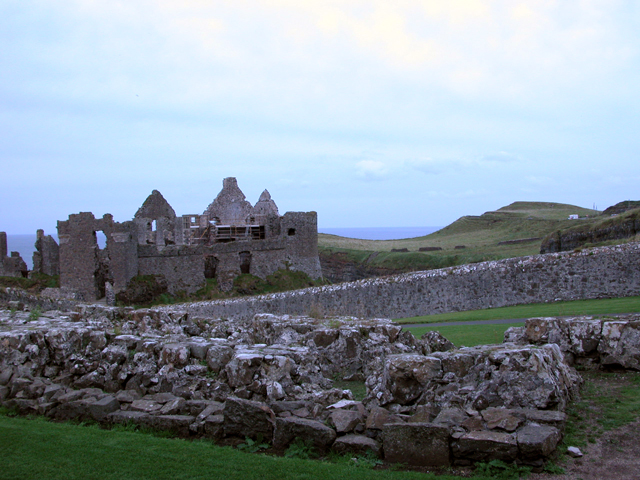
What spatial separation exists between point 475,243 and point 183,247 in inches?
1551

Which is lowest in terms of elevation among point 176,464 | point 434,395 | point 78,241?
point 176,464

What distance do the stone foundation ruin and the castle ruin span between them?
848 inches

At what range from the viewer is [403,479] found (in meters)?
6.00

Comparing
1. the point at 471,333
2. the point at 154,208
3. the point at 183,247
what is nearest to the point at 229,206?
the point at 154,208

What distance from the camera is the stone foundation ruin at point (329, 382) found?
6.61 meters

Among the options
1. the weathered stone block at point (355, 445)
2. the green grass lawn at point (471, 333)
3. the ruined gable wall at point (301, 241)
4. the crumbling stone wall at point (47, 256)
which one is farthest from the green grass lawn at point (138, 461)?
the crumbling stone wall at point (47, 256)

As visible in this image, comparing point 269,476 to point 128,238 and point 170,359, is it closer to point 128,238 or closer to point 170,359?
point 170,359

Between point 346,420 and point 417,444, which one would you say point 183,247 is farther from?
point 417,444

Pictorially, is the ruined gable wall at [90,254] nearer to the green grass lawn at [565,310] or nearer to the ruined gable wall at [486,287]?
the ruined gable wall at [486,287]

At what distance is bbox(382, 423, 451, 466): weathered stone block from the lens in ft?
20.9

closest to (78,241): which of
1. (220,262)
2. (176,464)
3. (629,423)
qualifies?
(220,262)

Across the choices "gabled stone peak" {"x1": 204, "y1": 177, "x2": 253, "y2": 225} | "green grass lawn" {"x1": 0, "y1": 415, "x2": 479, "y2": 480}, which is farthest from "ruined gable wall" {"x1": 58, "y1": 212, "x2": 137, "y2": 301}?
"green grass lawn" {"x1": 0, "y1": 415, "x2": 479, "y2": 480}

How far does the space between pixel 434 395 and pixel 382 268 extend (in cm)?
4424

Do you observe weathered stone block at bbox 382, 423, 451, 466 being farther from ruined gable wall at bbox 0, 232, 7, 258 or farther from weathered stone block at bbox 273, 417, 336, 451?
ruined gable wall at bbox 0, 232, 7, 258
